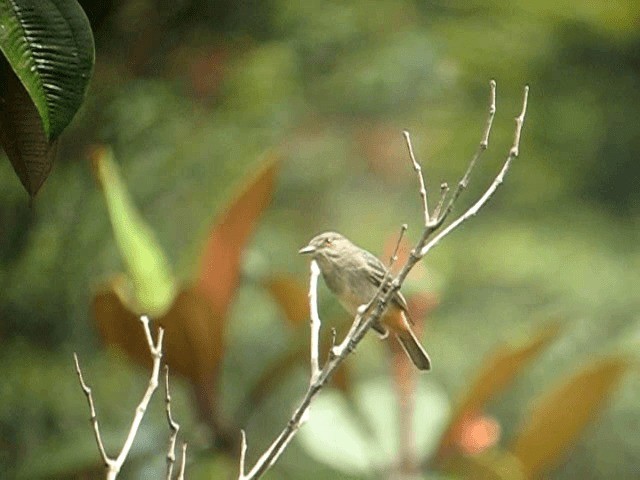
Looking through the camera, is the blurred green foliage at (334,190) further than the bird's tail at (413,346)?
Yes

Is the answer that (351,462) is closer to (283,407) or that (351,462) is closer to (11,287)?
(283,407)

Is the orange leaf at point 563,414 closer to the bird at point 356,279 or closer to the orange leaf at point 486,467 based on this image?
the orange leaf at point 486,467

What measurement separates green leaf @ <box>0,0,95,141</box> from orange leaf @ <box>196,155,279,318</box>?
5.12 feet

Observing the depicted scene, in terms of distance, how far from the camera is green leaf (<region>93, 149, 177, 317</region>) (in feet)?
9.00

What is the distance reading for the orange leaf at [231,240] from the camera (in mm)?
3093

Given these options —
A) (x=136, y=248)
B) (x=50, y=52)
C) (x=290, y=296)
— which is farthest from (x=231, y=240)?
(x=50, y=52)

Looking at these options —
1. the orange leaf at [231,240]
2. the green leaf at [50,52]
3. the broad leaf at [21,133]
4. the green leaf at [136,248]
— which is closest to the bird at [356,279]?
the green leaf at [136,248]

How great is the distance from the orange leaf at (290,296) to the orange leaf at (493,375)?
48 cm

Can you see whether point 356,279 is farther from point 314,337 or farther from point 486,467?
point 486,467

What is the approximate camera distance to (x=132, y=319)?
3035 mm

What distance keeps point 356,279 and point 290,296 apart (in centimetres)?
73

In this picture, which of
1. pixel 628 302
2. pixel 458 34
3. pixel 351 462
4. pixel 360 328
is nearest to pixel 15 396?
pixel 351 462

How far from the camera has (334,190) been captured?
4621mm

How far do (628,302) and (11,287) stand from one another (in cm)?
249
